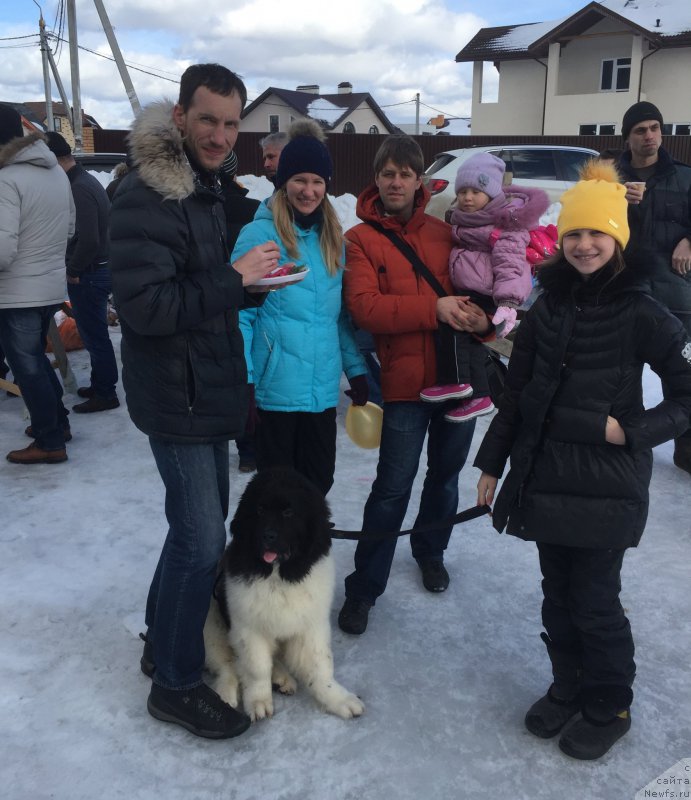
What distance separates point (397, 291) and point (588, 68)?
97.6 feet

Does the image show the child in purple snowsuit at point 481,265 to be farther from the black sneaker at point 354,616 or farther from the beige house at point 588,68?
the beige house at point 588,68

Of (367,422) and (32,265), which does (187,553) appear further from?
(32,265)

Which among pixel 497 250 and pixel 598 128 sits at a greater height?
pixel 598 128

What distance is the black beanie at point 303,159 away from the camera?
283 cm

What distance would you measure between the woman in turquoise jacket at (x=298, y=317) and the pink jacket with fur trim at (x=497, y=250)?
541 mm

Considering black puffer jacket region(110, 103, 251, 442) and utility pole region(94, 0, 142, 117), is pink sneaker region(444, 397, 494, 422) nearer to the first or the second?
black puffer jacket region(110, 103, 251, 442)

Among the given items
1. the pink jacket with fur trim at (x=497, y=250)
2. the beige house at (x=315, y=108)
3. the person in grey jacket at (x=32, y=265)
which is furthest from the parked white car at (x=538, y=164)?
the beige house at (x=315, y=108)

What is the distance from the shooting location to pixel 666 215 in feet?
14.6

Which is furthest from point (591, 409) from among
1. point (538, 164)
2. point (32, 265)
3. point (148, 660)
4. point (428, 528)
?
point (538, 164)

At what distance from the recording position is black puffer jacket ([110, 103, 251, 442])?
2.08m

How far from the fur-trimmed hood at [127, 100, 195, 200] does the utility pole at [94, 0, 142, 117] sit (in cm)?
1289

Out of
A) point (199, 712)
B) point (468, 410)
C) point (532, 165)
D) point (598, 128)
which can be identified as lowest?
point (199, 712)

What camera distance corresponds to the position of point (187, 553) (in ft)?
7.87

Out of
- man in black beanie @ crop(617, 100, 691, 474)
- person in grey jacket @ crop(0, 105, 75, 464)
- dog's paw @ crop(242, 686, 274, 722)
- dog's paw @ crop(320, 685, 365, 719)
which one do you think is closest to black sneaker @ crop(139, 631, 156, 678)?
dog's paw @ crop(242, 686, 274, 722)
